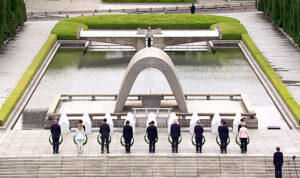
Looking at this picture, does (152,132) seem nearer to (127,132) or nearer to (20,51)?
(127,132)

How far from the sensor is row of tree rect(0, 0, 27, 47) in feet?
291

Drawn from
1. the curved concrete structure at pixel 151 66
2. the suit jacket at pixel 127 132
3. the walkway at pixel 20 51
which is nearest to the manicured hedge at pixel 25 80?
the walkway at pixel 20 51

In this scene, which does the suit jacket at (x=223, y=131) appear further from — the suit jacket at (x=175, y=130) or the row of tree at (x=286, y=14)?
the row of tree at (x=286, y=14)

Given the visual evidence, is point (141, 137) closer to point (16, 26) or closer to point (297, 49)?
point (297, 49)

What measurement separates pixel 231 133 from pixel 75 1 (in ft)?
213

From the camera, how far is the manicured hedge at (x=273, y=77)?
213 feet

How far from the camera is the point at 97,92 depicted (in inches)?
2869

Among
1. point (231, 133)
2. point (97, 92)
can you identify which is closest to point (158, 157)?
point (231, 133)

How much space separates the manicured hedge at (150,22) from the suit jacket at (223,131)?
132 ft

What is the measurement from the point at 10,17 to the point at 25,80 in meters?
20.8

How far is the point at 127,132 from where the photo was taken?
54.4 metres

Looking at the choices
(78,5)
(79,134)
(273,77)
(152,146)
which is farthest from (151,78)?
(78,5)

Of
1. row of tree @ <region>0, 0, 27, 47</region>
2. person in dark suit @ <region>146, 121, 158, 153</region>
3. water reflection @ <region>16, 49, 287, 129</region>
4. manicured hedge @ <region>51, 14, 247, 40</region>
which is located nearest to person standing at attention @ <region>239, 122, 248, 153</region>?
person in dark suit @ <region>146, 121, 158, 153</region>

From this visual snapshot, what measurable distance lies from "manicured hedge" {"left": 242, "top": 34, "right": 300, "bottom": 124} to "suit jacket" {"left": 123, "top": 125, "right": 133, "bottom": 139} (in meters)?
13.1
